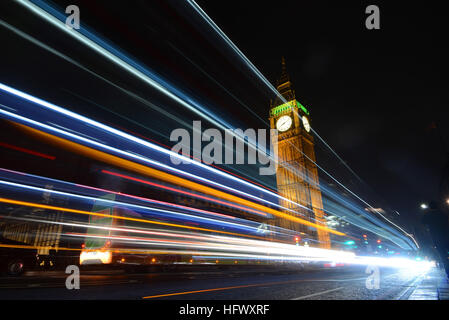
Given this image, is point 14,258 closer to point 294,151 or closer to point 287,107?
point 294,151

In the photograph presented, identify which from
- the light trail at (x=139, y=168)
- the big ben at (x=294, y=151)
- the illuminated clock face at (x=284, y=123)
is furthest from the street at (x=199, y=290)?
the illuminated clock face at (x=284, y=123)

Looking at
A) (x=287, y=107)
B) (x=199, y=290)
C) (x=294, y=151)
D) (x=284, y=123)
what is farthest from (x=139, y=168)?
(x=287, y=107)

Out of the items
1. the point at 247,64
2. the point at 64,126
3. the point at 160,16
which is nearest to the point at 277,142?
the point at 247,64

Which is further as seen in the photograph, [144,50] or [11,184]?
[144,50]

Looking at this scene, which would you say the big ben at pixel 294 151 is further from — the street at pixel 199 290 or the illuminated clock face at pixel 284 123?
the street at pixel 199 290

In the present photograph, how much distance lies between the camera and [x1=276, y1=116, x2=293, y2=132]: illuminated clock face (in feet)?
197

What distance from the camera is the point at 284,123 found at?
201 ft

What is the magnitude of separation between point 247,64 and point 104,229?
11565 millimetres

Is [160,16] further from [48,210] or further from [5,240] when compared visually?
[5,240]

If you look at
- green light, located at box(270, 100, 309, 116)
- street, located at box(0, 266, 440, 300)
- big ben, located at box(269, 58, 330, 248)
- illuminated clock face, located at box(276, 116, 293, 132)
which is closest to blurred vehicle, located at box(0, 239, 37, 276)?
street, located at box(0, 266, 440, 300)

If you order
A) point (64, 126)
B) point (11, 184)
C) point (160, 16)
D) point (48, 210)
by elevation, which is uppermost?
point (160, 16)

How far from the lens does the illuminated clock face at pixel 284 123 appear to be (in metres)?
60.1

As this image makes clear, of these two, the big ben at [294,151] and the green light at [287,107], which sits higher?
the green light at [287,107]
